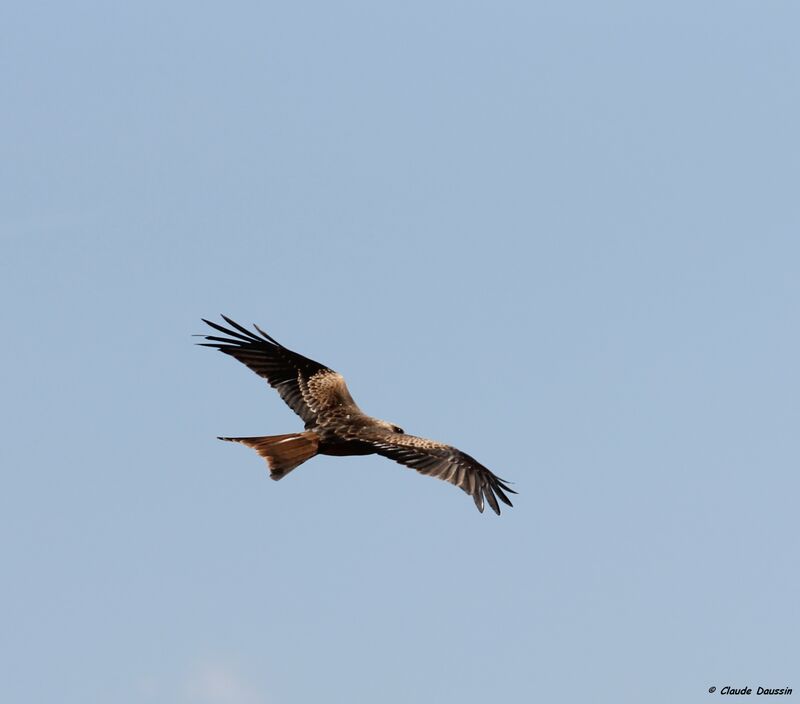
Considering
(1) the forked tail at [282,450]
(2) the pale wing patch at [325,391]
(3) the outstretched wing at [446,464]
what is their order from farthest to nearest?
(2) the pale wing patch at [325,391] → (1) the forked tail at [282,450] → (3) the outstretched wing at [446,464]

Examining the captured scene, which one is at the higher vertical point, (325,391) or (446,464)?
(325,391)

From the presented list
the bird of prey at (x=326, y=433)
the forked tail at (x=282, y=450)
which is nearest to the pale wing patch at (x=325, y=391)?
the bird of prey at (x=326, y=433)

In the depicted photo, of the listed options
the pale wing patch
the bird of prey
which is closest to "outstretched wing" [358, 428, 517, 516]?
the bird of prey

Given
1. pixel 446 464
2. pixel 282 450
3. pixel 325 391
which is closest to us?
pixel 446 464

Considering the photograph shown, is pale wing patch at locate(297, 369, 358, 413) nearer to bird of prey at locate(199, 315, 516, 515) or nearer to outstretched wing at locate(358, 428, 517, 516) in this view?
bird of prey at locate(199, 315, 516, 515)

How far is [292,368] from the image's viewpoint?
29.3m

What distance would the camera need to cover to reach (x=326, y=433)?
26.7 m

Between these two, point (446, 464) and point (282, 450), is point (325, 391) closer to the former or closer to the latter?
point (282, 450)

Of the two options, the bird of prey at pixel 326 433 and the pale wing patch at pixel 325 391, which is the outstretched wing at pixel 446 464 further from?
the pale wing patch at pixel 325 391

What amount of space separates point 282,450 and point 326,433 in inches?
53.2

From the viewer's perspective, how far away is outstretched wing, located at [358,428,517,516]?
2414cm

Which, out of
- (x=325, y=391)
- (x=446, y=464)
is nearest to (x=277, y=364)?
(x=325, y=391)

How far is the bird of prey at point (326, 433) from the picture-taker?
80.4ft

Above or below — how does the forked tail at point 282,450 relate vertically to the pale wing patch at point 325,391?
below
